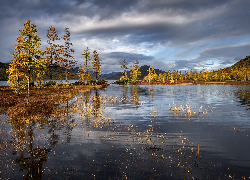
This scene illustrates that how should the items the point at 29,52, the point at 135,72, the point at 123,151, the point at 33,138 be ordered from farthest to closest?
the point at 135,72 → the point at 29,52 → the point at 33,138 → the point at 123,151

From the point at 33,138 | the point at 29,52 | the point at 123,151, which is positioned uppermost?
the point at 29,52

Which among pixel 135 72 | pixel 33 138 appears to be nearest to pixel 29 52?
pixel 33 138

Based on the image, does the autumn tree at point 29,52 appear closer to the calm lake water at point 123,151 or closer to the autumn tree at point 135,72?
the calm lake water at point 123,151

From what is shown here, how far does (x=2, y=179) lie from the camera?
20.3 ft

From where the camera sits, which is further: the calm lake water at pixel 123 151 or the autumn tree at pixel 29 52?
the autumn tree at pixel 29 52

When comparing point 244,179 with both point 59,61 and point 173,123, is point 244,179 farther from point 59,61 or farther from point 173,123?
point 59,61

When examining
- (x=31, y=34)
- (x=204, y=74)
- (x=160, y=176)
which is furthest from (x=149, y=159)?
(x=204, y=74)

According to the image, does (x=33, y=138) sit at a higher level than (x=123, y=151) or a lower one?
higher

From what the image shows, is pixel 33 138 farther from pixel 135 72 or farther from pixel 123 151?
pixel 135 72

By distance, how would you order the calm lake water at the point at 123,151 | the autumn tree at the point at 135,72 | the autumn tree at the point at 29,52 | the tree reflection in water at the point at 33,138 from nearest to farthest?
the calm lake water at the point at 123,151 < the tree reflection in water at the point at 33,138 < the autumn tree at the point at 29,52 < the autumn tree at the point at 135,72

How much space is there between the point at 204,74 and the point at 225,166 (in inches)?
7098

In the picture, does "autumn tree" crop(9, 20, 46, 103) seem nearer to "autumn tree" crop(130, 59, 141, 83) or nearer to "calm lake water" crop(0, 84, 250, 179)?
"calm lake water" crop(0, 84, 250, 179)

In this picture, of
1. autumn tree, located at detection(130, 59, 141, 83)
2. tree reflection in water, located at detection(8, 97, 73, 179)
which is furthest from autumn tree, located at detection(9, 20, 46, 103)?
autumn tree, located at detection(130, 59, 141, 83)

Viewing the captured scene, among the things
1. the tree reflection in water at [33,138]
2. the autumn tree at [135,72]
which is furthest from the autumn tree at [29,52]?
the autumn tree at [135,72]
